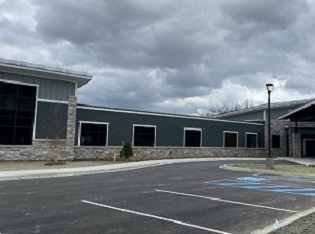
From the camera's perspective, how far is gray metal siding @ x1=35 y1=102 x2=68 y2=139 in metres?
26.7

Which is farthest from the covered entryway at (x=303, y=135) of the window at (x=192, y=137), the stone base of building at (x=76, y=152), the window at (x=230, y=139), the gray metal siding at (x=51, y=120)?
the gray metal siding at (x=51, y=120)

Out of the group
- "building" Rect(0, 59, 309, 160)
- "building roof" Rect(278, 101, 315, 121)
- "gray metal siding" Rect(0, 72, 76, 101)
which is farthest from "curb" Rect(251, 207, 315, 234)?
"building roof" Rect(278, 101, 315, 121)

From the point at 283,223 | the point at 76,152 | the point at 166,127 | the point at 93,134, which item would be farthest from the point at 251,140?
the point at 283,223

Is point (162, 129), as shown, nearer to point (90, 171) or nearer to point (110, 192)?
point (90, 171)

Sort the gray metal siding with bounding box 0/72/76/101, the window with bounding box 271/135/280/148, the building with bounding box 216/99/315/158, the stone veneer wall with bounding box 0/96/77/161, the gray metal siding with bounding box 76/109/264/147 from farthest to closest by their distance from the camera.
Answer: the window with bounding box 271/135/280/148, the building with bounding box 216/99/315/158, the gray metal siding with bounding box 76/109/264/147, the gray metal siding with bounding box 0/72/76/101, the stone veneer wall with bounding box 0/96/77/161

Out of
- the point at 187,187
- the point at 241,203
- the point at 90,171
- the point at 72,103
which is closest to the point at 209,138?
the point at 72,103

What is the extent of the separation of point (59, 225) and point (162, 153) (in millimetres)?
27649

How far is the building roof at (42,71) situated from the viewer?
2486cm

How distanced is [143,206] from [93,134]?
20.8 metres

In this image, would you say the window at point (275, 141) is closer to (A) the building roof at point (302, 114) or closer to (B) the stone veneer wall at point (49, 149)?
(A) the building roof at point (302, 114)

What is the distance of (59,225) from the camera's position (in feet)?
25.3

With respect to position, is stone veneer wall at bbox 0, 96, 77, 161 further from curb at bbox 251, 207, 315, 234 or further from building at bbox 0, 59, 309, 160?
curb at bbox 251, 207, 315, 234

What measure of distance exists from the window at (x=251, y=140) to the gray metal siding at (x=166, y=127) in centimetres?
55

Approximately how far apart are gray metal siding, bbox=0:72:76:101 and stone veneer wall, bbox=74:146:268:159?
4119 mm
